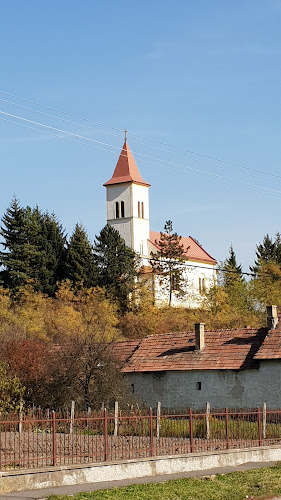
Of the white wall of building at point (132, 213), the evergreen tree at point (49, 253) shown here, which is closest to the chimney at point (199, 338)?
the evergreen tree at point (49, 253)

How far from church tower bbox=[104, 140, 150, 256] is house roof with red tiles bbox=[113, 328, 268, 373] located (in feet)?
196

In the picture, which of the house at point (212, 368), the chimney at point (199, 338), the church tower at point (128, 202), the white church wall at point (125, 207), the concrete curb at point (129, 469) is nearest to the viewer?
the concrete curb at point (129, 469)

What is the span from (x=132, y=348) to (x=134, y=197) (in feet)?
204

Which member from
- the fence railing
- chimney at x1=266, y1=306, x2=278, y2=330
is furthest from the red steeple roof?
the fence railing

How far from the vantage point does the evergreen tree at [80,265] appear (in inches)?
3056

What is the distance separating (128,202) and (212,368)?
6756 centimetres

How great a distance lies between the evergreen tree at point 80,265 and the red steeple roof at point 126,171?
29066mm

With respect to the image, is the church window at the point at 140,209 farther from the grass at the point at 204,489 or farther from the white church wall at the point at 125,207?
the grass at the point at 204,489

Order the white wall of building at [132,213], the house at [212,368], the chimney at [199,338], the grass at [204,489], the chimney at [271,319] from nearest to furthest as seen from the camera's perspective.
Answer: the grass at [204,489] → the house at [212,368] → the chimney at [271,319] → the chimney at [199,338] → the white wall of building at [132,213]

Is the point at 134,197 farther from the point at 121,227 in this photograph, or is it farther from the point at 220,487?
the point at 220,487

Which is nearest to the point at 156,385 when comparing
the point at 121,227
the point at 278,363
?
the point at 278,363

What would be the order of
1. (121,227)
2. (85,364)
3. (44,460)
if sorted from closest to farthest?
(44,460) < (85,364) < (121,227)

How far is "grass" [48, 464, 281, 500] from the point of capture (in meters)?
16.9

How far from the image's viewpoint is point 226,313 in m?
72.2
